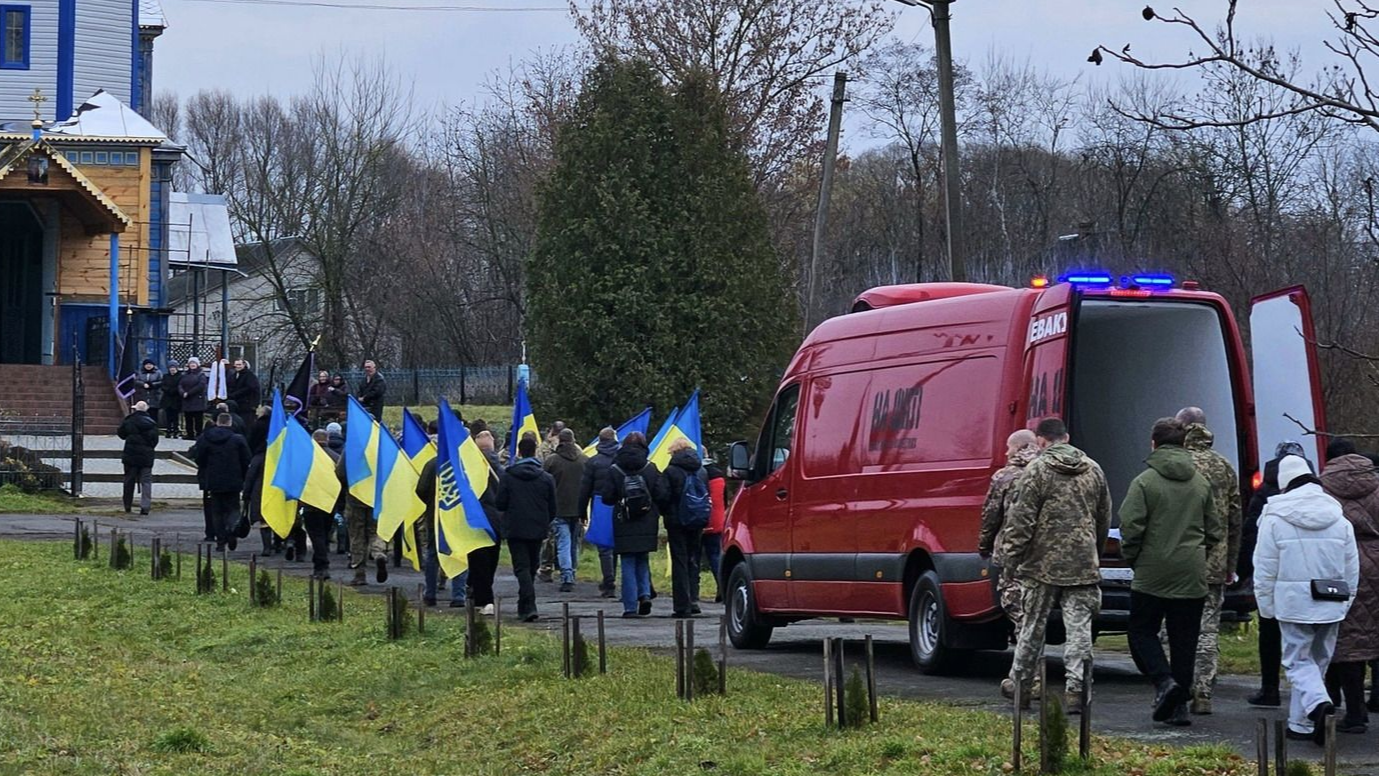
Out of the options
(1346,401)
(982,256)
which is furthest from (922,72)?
(1346,401)

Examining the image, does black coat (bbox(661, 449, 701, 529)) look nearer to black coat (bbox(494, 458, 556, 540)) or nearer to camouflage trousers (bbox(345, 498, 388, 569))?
black coat (bbox(494, 458, 556, 540))

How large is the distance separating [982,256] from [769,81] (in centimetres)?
1887

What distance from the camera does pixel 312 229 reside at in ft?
209

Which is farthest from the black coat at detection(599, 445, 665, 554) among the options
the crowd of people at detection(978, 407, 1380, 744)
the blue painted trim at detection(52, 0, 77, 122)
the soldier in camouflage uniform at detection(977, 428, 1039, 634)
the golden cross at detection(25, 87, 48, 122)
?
the blue painted trim at detection(52, 0, 77, 122)

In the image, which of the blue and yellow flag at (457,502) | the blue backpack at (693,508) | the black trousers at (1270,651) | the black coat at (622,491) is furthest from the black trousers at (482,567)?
the black trousers at (1270,651)

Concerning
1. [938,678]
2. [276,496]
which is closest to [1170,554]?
[938,678]

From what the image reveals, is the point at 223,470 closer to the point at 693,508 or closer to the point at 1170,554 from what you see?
the point at 693,508

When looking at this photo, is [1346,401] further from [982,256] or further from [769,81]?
[982,256]

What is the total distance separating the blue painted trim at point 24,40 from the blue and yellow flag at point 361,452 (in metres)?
A: 32.9

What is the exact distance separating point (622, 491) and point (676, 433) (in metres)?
3.73

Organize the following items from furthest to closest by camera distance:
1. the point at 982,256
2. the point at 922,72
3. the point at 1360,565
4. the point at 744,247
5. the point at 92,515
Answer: the point at 982,256 < the point at 922,72 < the point at 744,247 < the point at 92,515 < the point at 1360,565

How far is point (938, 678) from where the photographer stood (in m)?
13.5

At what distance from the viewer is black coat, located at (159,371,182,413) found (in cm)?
3872

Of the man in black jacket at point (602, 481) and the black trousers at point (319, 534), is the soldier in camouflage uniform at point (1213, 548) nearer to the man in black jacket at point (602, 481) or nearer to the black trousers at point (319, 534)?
the man in black jacket at point (602, 481)
